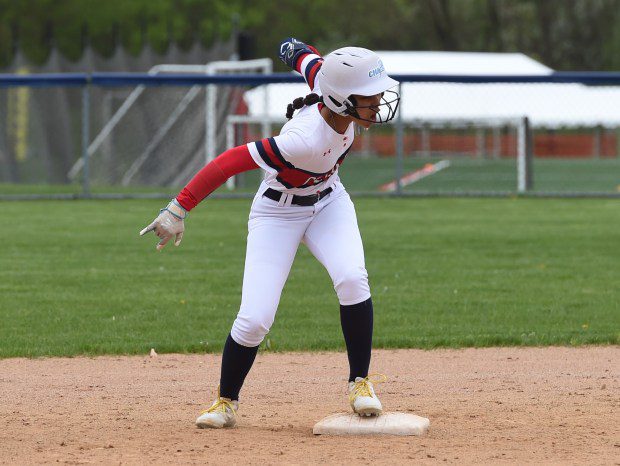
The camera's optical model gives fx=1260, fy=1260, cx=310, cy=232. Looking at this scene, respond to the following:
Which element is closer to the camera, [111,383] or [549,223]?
[111,383]

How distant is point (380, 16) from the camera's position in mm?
68375

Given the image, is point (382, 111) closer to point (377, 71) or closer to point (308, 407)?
point (377, 71)

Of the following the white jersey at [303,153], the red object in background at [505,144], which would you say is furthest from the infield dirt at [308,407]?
the red object in background at [505,144]

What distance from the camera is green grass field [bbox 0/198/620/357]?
9.36 m

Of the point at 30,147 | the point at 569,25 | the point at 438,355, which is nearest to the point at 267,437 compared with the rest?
the point at 438,355

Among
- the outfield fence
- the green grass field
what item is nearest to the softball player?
the green grass field

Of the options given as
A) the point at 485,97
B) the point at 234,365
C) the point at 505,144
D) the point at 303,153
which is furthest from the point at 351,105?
the point at 505,144

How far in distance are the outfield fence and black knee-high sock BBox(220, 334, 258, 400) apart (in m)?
12.0

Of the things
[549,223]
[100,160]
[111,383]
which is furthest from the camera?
[100,160]

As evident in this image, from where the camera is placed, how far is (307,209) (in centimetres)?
620

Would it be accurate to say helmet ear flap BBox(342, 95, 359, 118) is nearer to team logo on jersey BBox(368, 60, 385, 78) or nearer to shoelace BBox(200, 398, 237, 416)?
team logo on jersey BBox(368, 60, 385, 78)

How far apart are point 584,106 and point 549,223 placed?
18160 millimetres

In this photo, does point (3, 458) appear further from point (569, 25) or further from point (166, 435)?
point (569, 25)

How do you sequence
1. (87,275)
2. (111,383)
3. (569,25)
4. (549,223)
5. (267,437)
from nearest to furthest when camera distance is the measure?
(267,437) < (111,383) < (87,275) < (549,223) < (569,25)
